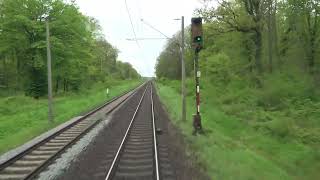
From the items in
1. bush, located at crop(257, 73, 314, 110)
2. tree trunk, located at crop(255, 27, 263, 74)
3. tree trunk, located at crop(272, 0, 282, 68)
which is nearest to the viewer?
bush, located at crop(257, 73, 314, 110)

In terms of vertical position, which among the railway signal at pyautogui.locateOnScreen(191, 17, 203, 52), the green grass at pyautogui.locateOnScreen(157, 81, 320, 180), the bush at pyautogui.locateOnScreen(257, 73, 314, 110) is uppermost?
the railway signal at pyautogui.locateOnScreen(191, 17, 203, 52)

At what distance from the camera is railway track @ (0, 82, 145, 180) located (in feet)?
48.5

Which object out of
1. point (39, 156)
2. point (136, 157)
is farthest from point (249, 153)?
point (39, 156)

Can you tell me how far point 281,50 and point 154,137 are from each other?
92.0 ft

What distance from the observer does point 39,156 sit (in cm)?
1767

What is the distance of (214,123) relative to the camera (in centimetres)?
2962

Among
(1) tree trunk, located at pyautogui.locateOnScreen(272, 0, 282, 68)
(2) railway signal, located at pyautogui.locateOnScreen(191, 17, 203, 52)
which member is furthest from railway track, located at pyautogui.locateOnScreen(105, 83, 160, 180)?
(1) tree trunk, located at pyautogui.locateOnScreen(272, 0, 282, 68)

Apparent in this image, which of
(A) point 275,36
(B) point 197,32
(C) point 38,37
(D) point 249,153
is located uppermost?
(C) point 38,37

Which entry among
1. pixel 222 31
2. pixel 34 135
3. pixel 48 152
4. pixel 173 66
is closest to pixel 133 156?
pixel 48 152

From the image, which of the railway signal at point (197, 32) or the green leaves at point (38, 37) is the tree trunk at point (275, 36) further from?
the green leaves at point (38, 37)

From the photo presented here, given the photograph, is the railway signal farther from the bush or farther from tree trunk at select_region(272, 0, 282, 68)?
tree trunk at select_region(272, 0, 282, 68)

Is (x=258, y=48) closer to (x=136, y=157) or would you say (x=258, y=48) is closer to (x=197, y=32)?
(x=197, y=32)

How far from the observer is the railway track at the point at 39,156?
14797 mm

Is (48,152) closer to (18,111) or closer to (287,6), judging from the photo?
(18,111)
